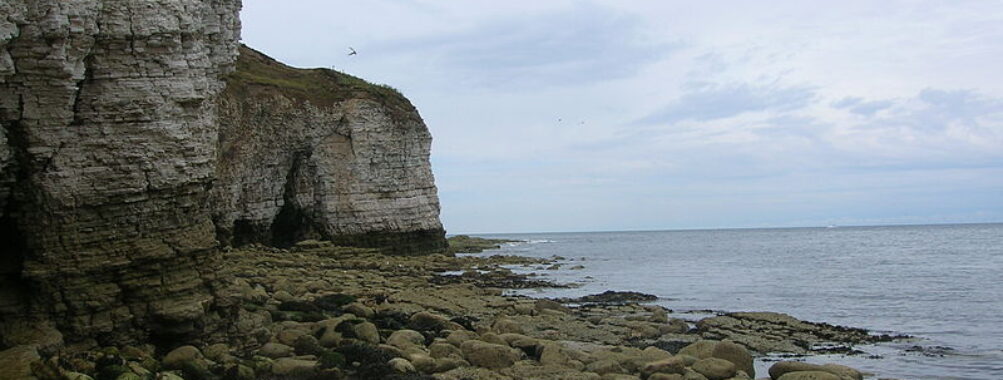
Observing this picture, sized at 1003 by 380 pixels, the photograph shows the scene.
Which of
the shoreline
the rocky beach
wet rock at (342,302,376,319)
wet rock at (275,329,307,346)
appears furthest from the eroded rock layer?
wet rock at (275,329,307,346)

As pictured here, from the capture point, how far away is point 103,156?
11.5 m

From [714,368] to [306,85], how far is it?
32489 millimetres

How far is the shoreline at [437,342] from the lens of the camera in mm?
12062

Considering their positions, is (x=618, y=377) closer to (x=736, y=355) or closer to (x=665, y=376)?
(x=665, y=376)

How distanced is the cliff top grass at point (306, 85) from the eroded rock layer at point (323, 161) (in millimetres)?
73

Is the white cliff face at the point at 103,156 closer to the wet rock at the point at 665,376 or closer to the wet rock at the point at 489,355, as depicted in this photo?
the wet rock at the point at 489,355

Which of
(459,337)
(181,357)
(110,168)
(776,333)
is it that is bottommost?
(776,333)

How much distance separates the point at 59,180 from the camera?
11188 mm

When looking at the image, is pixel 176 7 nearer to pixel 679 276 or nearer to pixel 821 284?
pixel 821 284

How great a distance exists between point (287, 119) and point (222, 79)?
23127 mm

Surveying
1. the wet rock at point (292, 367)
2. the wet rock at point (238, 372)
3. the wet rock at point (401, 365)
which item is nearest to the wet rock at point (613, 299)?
the wet rock at point (401, 365)

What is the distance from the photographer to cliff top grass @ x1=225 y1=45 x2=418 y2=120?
125 feet

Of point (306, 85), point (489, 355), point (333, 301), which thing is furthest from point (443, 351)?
point (306, 85)

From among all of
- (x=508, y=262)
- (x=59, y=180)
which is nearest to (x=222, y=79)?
(x=59, y=180)
